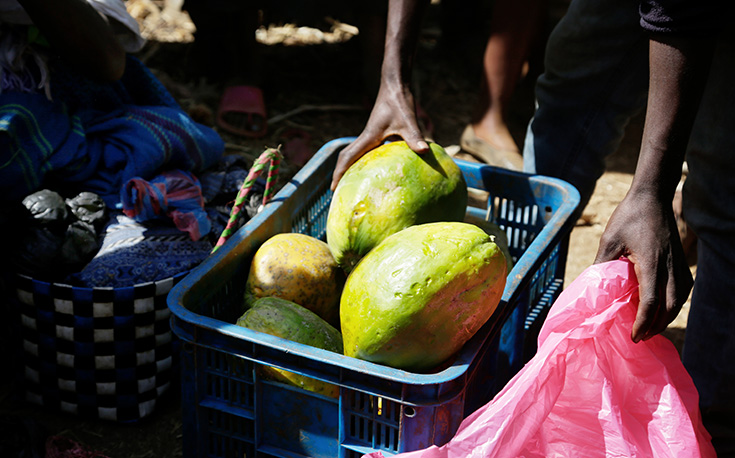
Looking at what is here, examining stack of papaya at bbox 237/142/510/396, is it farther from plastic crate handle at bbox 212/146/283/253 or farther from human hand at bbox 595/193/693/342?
human hand at bbox 595/193/693/342

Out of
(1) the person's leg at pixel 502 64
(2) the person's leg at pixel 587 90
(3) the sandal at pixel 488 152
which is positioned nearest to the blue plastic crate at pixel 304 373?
(2) the person's leg at pixel 587 90

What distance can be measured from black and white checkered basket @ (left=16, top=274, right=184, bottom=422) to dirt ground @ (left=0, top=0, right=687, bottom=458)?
1.29 meters

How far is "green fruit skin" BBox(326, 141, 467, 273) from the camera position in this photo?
1818 millimetres

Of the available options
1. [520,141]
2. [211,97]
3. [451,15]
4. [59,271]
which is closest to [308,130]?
[211,97]

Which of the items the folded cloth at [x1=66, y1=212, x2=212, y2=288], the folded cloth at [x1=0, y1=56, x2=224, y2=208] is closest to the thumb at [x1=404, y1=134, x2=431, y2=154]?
the folded cloth at [x1=66, y1=212, x2=212, y2=288]

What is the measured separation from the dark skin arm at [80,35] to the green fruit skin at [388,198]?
0.99 metres

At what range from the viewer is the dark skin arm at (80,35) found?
217 cm

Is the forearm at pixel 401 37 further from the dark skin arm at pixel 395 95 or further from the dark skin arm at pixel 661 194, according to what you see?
the dark skin arm at pixel 661 194

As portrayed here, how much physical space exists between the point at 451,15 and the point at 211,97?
199 centimetres

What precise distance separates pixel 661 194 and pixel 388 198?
66 centimetres

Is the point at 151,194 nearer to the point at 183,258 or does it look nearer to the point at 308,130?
the point at 183,258

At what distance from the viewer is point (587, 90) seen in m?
2.25

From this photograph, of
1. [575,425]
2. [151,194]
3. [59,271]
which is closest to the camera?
[575,425]

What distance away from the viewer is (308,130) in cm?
411
